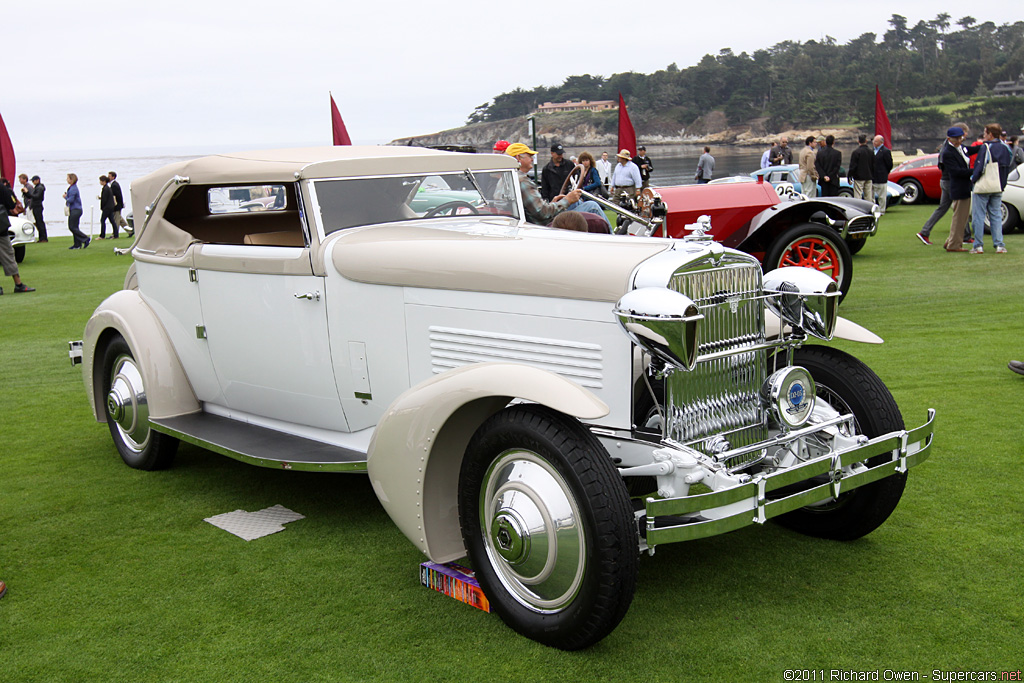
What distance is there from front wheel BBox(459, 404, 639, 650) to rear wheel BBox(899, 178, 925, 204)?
19.7m

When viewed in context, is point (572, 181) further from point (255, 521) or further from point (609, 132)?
point (609, 132)

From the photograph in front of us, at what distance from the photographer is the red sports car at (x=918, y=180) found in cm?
1944

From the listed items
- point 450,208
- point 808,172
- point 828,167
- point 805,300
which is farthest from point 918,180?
point 805,300

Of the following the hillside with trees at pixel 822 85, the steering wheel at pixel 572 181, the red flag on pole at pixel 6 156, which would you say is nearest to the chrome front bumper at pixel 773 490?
the steering wheel at pixel 572 181

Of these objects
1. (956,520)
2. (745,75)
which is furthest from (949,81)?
(956,520)

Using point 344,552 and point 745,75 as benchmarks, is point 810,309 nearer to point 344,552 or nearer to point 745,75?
point 344,552

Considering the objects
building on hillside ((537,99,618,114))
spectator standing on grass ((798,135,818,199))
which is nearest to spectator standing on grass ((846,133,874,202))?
spectator standing on grass ((798,135,818,199))

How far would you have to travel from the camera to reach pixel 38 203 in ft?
65.3

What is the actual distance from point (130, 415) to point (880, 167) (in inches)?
594

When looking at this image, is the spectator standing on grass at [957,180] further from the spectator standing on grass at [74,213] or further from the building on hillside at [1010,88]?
the building on hillside at [1010,88]

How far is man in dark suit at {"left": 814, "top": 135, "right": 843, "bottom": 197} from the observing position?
53.9 ft

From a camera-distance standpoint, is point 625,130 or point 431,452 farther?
point 625,130

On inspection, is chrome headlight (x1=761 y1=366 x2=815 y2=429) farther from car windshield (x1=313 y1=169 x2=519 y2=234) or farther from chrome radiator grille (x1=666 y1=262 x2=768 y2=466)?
car windshield (x1=313 y1=169 x2=519 y2=234)

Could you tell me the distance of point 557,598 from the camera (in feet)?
9.31
